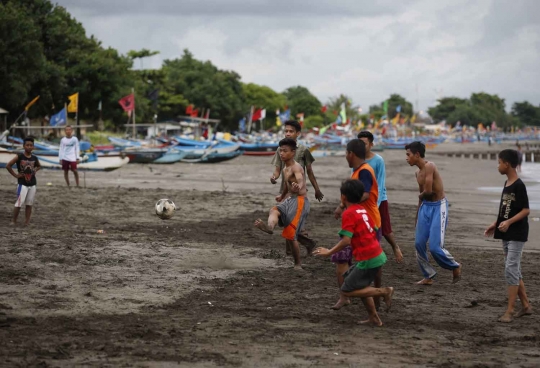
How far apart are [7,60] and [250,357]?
134ft

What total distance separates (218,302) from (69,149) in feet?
43.7

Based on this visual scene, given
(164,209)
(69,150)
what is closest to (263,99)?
(69,150)

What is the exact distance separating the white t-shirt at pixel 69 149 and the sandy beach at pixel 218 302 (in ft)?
19.2

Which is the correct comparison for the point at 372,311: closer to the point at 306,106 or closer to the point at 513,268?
the point at 513,268

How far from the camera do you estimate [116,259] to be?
954cm

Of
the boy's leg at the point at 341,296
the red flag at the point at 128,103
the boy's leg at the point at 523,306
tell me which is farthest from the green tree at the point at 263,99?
the boy's leg at the point at 523,306

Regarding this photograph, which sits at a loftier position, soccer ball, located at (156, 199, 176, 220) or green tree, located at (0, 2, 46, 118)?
Answer: green tree, located at (0, 2, 46, 118)

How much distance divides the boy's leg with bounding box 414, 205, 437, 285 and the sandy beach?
224 mm

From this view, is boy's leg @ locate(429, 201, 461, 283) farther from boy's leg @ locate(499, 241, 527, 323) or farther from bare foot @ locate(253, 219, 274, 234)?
Result: bare foot @ locate(253, 219, 274, 234)

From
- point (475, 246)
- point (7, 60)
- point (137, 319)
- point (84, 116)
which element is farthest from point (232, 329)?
point (84, 116)

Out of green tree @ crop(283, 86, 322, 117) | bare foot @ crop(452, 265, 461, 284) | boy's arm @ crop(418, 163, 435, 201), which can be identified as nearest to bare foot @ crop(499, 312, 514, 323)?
bare foot @ crop(452, 265, 461, 284)

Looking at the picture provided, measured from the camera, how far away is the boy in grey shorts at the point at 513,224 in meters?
6.98

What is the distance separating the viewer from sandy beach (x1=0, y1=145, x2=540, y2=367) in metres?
5.58

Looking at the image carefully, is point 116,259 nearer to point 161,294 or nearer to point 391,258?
point 161,294
